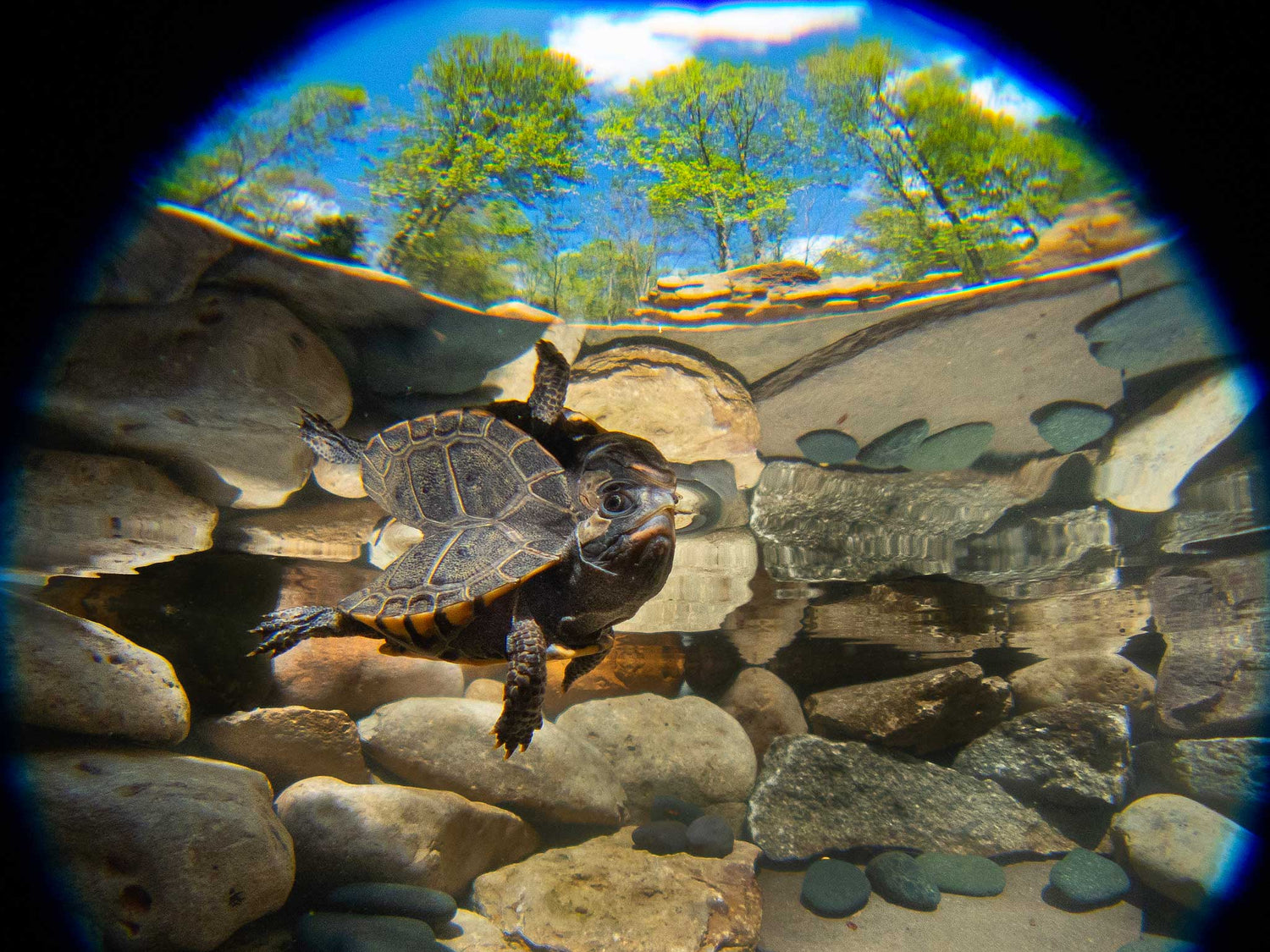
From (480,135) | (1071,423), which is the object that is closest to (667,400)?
(480,135)

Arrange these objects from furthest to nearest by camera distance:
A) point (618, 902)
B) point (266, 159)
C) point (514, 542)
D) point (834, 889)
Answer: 1. point (834, 889)
2. point (618, 902)
3. point (514, 542)
4. point (266, 159)

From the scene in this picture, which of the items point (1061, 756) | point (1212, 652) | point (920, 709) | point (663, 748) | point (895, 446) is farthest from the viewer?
point (1212, 652)

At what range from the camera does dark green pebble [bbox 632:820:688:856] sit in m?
6.35

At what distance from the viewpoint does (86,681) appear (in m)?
4.14

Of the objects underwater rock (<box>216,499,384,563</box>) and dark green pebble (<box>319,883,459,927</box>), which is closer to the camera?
dark green pebble (<box>319,883,459,927</box>)

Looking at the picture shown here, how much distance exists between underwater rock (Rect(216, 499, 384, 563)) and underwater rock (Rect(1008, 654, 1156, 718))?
10991 mm

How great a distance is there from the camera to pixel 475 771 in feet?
18.6

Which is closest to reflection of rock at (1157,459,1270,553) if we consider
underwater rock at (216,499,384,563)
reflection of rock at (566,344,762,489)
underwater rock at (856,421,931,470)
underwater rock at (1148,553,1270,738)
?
underwater rock at (1148,553,1270,738)

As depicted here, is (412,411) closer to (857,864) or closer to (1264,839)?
(857,864)

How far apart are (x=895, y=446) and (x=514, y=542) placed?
3.54 m

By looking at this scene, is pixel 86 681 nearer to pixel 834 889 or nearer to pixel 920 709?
pixel 834 889

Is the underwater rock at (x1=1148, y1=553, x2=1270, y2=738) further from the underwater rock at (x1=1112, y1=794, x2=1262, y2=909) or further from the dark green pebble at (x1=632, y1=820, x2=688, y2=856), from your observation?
the dark green pebble at (x1=632, y1=820, x2=688, y2=856)

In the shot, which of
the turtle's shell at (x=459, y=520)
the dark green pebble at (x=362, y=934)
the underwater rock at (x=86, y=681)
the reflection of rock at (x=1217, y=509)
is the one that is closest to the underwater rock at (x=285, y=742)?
the underwater rock at (x=86, y=681)

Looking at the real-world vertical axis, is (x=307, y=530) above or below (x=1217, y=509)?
below
